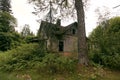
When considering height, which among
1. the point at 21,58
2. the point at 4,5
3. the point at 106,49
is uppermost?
the point at 4,5

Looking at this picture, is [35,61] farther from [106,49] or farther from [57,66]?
[106,49]

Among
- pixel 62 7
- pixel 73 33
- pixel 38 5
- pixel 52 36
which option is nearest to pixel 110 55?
pixel 62 7

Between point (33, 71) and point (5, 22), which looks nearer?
point (33, 71)

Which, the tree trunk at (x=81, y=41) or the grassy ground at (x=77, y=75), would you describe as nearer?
the grassy ground at (x=77, y=75)

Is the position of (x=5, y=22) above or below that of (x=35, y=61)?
above

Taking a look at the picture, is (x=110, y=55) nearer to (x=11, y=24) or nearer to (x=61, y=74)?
(x=61, y=74)

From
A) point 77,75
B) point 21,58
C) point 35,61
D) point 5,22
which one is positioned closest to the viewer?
point 77,75

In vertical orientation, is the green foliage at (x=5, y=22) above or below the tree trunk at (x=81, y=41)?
above

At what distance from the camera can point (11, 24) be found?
128 feet

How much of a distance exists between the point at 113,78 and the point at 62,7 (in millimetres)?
8068

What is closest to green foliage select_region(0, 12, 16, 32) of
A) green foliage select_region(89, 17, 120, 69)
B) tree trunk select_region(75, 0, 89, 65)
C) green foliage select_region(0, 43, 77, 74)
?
green foliage select_region(0, 43, 77, 74)

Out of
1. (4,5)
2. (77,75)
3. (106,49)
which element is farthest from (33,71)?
(4,5)

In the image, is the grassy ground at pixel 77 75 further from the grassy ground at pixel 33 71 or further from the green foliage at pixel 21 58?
Result: the green foliage at pixel 21 58

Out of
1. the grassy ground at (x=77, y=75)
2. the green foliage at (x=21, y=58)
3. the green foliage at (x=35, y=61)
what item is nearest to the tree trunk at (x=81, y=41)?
the green foliage at (x=35, y=61)
